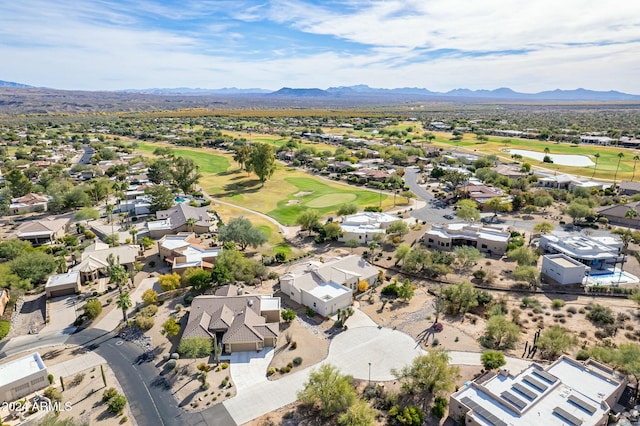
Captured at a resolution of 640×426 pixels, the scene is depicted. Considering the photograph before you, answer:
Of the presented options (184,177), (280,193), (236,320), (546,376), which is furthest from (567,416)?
(184,177)

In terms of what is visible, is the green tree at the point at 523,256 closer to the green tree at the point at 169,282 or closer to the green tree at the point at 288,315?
the green tree at the point at 288,315

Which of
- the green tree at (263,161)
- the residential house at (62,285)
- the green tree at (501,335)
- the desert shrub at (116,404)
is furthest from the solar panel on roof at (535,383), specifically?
the green tree at (263,161)

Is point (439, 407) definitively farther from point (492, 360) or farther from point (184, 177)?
point (184, 177)

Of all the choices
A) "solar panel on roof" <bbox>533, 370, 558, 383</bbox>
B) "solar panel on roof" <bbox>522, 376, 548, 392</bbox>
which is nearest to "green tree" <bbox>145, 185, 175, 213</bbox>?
"solar panel on roof" <bbox>522, 376, 548, 392</bbox>

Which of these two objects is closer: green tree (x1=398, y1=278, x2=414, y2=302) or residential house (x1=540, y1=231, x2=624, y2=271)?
green tree (x1=398, y1=278, x2=414, y2=302)

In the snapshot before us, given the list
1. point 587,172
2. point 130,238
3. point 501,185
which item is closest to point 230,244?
point 130,238

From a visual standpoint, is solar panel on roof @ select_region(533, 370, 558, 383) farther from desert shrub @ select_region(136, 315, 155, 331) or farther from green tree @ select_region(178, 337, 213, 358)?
desert shrub @ select_region(136, 315, 155, 331)

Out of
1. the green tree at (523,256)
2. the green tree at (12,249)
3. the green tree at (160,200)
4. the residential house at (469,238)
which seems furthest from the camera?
the green tree at (160,200)
